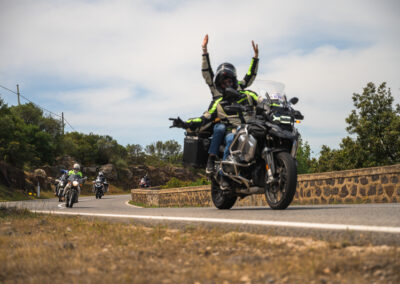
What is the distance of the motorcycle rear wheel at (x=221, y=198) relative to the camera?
7821mm

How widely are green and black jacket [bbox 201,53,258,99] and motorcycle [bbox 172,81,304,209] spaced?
2.37 feet

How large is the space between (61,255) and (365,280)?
2299 mm

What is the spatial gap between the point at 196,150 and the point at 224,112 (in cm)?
92

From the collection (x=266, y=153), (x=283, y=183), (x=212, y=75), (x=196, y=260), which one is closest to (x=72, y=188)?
(x=212, y=75)

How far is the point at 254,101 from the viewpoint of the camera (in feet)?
23.7

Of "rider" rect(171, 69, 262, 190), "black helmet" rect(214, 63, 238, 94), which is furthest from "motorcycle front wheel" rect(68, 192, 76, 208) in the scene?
"black helmet" rect(214, 63, 238, 94)

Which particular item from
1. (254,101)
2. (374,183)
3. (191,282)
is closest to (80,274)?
(191,282)

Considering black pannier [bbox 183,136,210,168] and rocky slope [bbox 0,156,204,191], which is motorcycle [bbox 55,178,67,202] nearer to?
black pannier [bbox 183,136,210,168]

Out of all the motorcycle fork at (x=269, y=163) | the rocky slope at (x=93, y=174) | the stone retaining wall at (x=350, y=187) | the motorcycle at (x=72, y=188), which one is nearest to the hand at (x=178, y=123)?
the motorcycle fork at (x=269, y=163)

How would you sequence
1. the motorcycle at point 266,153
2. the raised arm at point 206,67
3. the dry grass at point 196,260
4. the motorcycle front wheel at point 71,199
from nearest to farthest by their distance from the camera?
1. the dry grass at point 196,260
2. the motorcycle at point 266,153
3. the raised arm at point 206,67
4. the motorcycle front wheel at point 71,199

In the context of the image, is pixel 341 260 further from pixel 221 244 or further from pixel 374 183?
pixel 374 183

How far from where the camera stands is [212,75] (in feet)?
26.3

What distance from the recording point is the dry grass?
8.64 ft

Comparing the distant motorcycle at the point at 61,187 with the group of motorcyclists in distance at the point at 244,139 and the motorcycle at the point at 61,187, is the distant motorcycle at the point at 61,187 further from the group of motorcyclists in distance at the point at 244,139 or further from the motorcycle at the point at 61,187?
the group of motorcyclists in distance at the point at 244,139
